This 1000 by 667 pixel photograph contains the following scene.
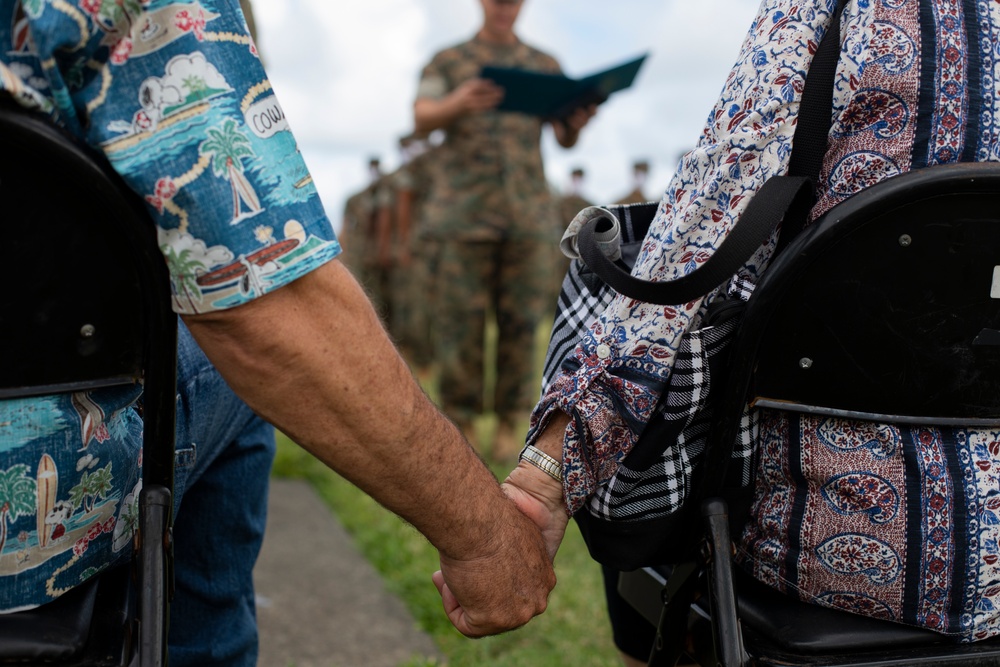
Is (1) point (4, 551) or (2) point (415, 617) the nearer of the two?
(1) point (4, 551)

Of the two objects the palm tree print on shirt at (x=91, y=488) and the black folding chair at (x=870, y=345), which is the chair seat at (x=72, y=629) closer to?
the palm tree print on shirt at (x=91, y=488)

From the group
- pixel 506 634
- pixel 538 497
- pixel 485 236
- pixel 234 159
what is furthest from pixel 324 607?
pixel 485 236

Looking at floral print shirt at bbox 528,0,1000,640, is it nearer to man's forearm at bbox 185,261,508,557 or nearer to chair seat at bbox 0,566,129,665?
man's forearm at bbox 185,261,508,557

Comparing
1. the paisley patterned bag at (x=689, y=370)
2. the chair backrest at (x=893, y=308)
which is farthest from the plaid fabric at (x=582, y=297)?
the chair backrest at (x=893, y=308)

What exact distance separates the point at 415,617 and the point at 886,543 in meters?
1.92

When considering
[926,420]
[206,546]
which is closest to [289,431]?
[206,546]

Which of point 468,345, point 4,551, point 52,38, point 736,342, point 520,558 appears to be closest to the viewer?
point 52,38

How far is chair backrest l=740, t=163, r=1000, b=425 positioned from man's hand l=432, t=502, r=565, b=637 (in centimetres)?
36

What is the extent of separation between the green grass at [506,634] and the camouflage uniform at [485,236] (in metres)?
1.05

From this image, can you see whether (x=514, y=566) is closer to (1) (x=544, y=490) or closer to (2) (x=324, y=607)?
(1) (x=544, y=490)

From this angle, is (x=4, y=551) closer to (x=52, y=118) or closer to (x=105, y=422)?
(x=105, y=422)

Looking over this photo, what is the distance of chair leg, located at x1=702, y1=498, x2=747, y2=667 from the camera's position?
1.09 meters

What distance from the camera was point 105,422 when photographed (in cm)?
105

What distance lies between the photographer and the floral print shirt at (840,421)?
111 cm
